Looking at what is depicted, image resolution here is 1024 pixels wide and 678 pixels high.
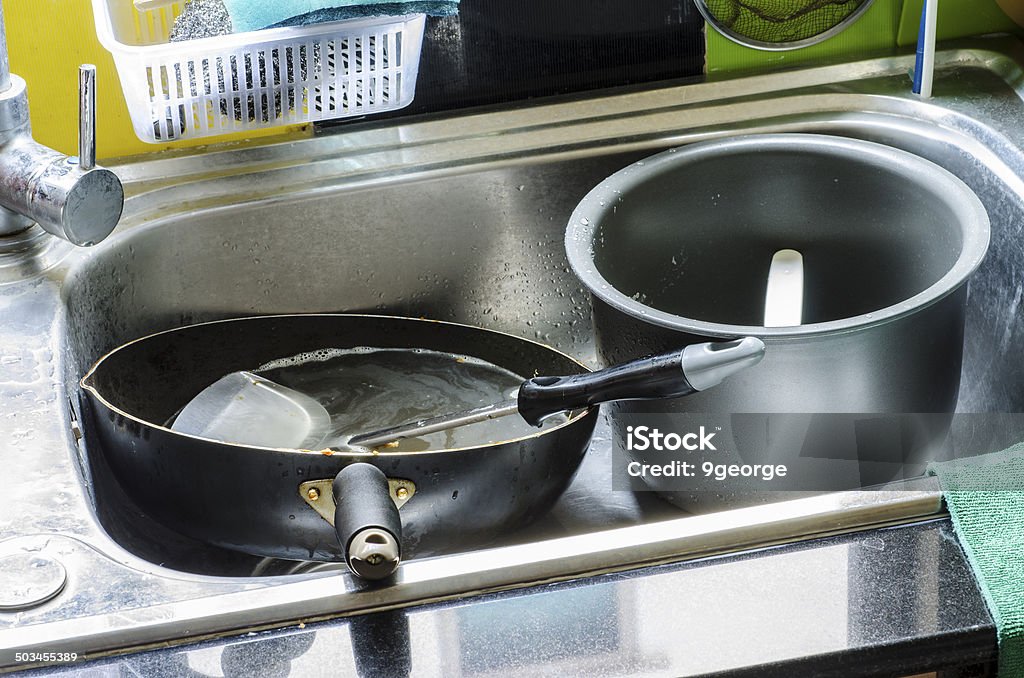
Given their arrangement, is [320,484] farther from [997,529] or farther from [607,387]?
[997,529]

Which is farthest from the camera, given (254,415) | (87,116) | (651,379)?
(254,415)

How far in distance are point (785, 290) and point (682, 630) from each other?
1.53 ft

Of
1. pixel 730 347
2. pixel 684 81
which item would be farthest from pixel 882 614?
pixel 684 81

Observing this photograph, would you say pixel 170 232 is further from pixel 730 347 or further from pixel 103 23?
pixel 730 347

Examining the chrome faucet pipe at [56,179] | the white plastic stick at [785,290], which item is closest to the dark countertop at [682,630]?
the white plastic stick at [785,290]

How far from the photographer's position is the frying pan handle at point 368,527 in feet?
2.21

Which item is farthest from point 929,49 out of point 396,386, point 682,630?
point 682,630

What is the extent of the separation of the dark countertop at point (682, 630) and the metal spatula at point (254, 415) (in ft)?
1.23

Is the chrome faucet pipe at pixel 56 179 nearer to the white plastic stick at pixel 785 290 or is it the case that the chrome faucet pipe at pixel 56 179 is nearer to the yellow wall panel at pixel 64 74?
the yellow wall panel at pixel 64 74

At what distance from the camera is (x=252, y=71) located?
104cm

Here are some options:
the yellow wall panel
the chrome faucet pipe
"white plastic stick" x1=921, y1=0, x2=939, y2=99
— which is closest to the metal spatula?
the chrome faucet pipe

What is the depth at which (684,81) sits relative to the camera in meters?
1.26

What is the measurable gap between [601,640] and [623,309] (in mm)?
279

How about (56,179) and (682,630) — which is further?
(56,179)
